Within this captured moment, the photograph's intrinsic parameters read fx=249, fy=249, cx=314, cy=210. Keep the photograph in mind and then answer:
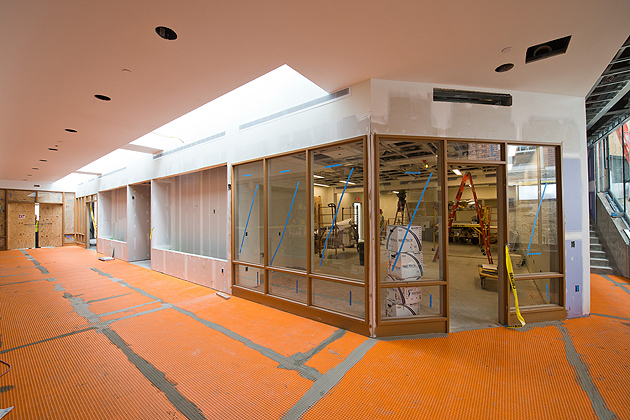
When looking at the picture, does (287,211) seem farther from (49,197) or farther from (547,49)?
(49,197)

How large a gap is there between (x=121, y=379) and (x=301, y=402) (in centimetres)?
183

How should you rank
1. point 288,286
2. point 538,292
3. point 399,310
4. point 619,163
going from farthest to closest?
point 619,163 → point 288,286 → point 538,292 → point 399,310

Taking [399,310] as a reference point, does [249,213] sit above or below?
above

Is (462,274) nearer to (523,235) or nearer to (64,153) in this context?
(523,235)

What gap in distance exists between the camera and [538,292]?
3.78m

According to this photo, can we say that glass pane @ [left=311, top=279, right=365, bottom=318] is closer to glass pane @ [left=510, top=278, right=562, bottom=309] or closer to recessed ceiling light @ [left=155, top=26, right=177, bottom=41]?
glass pane @ [left=510, top=278, right=562, bottom=309]

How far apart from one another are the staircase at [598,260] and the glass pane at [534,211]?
14.3 feet

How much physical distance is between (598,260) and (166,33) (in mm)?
10150

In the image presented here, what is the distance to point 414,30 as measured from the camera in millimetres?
2482

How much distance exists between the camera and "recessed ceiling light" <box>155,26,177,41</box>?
2474 mm

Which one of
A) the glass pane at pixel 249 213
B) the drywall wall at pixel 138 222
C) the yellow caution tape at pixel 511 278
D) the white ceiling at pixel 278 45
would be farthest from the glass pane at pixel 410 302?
the drywall wall at pixel 138 222

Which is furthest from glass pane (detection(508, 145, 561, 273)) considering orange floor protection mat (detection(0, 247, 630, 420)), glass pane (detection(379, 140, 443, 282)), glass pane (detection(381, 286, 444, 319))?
glass pane (detection(381, 286, 444, 319))

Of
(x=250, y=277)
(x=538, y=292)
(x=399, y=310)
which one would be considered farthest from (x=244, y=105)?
(x=538, y=292)

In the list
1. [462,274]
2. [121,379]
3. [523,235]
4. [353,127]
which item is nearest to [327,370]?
[121,379]
